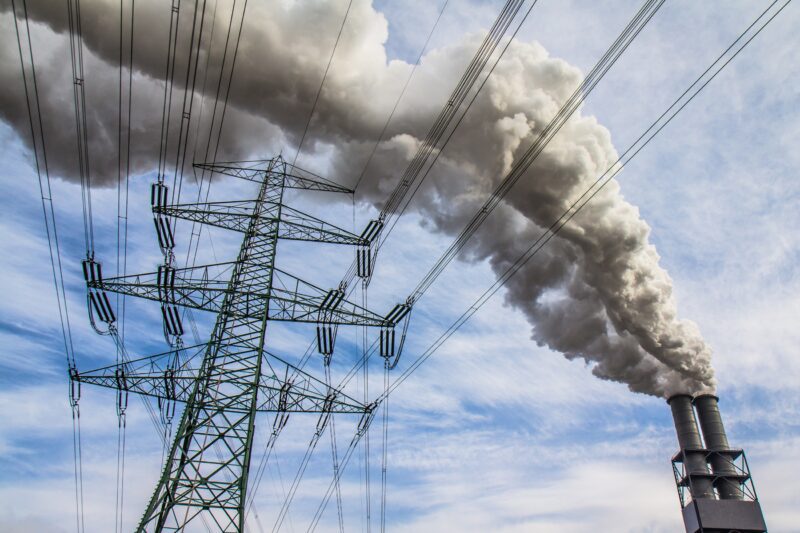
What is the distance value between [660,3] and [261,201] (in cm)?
1806

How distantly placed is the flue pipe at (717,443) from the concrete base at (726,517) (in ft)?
2.28

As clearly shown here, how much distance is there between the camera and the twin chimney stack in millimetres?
26938

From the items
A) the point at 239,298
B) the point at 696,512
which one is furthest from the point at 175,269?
the point at 696,512

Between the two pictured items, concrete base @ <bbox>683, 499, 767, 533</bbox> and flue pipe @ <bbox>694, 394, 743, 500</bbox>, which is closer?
concrete base @ <bbox>683, 499, 767, 533</bbox>

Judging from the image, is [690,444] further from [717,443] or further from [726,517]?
[726,517]

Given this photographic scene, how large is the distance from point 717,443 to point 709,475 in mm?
1850

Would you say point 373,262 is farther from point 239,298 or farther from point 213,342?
point 213,342

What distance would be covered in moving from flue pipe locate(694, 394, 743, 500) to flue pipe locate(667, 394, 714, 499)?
1.40 feet

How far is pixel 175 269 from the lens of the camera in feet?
65.2

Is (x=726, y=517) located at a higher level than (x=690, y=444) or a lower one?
lower

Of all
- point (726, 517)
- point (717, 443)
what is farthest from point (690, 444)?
point (726, 517)

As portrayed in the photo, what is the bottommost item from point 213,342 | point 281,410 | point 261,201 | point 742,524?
point 742,524

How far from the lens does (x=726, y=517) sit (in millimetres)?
26969

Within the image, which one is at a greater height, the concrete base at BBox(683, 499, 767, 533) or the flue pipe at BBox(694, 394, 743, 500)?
the flue pipe at BBox(694, 394, 743, 500)
